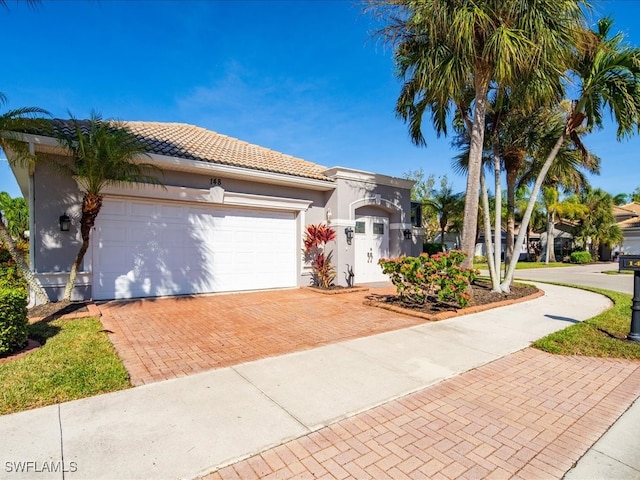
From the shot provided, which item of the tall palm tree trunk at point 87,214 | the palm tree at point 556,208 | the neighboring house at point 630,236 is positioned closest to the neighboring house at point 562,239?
the palm tree at point 556,208

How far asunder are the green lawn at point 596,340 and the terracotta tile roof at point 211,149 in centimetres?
786

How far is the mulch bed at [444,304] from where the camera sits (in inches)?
308

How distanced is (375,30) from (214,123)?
8020mm

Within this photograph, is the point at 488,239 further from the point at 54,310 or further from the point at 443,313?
the point at 54,310

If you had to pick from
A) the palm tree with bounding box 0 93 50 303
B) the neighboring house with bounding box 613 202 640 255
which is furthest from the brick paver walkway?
the neighboring house with bounding box 613 202 640 255

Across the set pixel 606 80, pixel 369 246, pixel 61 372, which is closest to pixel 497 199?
pixel 606 80

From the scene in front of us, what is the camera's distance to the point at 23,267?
6.94 m

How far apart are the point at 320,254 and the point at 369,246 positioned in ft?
7.41

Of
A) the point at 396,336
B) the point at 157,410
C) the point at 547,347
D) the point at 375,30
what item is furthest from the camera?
the point at 375,30

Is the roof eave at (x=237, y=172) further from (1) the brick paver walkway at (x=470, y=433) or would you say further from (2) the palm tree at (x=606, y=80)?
(1) the brick paver walkway at (x=470, y=433)

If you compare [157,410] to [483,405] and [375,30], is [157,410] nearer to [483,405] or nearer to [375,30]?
[483,405]

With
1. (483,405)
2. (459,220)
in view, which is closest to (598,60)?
(483,405)

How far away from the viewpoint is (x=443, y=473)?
2.63m

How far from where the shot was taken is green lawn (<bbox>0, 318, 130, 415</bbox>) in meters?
3.62
